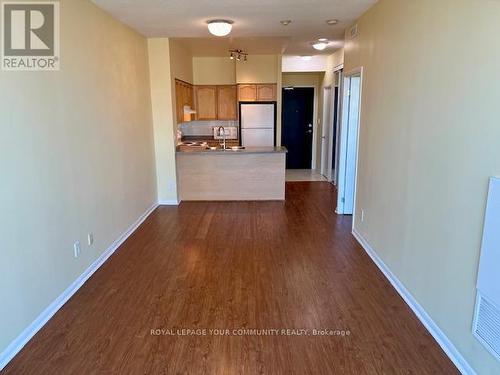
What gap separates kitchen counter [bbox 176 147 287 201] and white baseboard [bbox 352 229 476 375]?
254cm

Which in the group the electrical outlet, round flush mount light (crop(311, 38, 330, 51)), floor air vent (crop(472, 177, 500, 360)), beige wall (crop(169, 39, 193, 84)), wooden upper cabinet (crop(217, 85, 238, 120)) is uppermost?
round flush mount light (crop(311, 38, 330, 51))

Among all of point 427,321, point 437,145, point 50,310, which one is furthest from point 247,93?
point 427,321

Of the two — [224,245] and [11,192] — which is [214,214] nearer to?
[224,245]

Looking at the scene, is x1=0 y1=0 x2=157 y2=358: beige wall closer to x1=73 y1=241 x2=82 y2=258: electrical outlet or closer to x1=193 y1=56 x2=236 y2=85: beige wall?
x1=73 y1=241 x2=82 y2=258: electrical outlet

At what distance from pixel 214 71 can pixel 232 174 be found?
293cm

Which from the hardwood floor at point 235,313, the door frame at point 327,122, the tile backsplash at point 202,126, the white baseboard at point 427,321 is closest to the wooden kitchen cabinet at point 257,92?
the tile backsplash at point 202,126

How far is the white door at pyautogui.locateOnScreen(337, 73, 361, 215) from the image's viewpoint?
4.73m

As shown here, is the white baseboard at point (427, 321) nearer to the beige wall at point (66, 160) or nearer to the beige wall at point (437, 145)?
the beige wall at point (437, 145)

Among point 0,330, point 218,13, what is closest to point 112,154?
point 218,13

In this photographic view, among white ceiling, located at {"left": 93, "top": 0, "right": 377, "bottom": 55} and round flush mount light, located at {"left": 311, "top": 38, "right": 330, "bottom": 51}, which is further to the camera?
round flush mount light, located at {"left": 311, "top": 38, "right": 330, "bottom": 51}

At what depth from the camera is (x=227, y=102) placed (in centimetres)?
776

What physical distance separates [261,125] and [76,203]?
504cm

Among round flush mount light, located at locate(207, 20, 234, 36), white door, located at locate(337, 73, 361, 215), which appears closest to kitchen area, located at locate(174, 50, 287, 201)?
white door, located at locate(337, 73, 361, 215)

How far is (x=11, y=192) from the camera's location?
2.23m
